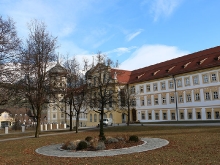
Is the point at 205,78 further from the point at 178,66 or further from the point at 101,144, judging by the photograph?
the point at 101,144

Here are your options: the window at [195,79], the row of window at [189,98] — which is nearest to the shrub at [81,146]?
the row of window at [189,98]

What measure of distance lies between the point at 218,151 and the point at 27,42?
2008cm

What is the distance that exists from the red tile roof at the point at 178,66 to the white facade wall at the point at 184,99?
37.3 inches

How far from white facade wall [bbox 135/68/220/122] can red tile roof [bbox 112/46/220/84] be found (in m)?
0.95

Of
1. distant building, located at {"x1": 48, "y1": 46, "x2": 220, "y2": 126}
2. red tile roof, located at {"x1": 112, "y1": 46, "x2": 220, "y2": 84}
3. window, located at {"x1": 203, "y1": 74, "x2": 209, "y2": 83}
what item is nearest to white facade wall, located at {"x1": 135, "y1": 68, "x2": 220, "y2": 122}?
distant building, located at {"x1": 48, "y1": 46, "x2": 220, "y2": 126}

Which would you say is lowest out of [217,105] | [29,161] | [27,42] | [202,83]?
[29,161]

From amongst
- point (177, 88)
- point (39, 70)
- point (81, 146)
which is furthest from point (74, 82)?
point (177, 88)

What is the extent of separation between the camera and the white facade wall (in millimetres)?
36844

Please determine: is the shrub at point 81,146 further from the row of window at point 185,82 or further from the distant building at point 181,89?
the row of window at point 185,82

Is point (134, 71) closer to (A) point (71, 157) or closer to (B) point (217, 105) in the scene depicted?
(B) point (217, 105)

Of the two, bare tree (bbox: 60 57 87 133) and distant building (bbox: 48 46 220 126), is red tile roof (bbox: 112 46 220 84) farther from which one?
bare tree (bbox: 60 57 87 133)

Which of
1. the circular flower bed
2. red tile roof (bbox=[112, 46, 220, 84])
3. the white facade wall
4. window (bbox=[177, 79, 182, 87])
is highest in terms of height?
red tile roof (bbox=[112, 46, 220, 84])

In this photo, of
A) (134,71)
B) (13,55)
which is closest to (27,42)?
(13,55)

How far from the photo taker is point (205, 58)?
39.6m
